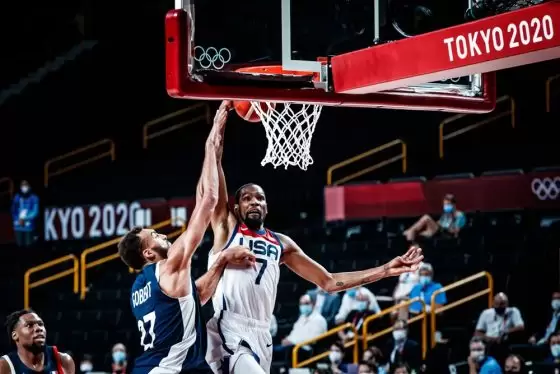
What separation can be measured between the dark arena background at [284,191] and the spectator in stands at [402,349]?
0.13 feet

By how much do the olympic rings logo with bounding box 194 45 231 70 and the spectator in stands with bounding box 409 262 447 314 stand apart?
23.5 ft

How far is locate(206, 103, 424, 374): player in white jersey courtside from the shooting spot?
284 inches

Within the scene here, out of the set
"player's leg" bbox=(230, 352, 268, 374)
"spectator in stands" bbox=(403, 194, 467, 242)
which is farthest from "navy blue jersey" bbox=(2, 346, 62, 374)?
"spectator in stands" bbox=(403, 194, 467, 242)

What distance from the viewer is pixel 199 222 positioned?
6.50 metres

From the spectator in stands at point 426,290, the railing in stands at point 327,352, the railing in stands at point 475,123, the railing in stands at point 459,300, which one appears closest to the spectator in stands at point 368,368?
the railing in stands at point 327,352

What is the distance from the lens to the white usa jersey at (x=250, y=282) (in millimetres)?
7277

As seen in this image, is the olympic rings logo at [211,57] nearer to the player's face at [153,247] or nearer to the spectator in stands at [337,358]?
the player's face at [153,247]

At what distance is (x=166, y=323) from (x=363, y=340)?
659cm

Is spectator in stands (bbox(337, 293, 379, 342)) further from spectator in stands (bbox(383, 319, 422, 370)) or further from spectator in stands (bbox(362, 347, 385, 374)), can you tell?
spectator in stands (bbox(362, 347, 385, 374))

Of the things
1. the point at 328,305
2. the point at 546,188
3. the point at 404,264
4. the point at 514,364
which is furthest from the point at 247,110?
the point at 546,188

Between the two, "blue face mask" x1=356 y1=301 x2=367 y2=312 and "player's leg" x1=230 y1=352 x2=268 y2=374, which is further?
"blue face mask" x1=356 y1=301 x2=367 y2=312

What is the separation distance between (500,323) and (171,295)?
21.6ft

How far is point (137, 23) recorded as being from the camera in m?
22.5

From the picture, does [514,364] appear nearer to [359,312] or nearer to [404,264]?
[359,312]
